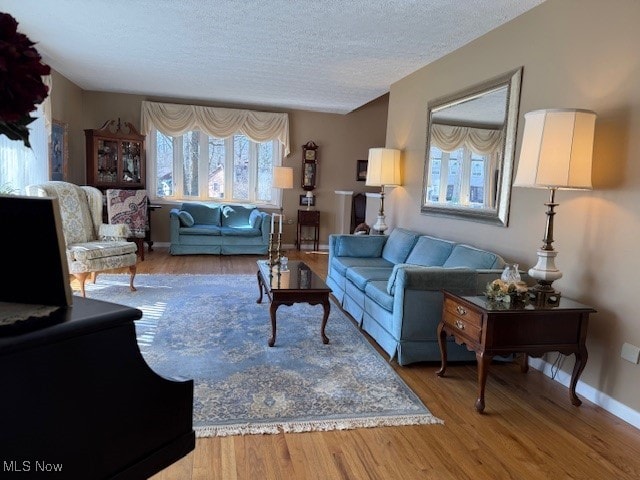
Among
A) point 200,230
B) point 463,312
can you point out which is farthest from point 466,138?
point 200,230

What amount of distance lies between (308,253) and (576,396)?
5.47m

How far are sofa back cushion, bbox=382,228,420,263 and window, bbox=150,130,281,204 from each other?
3.77 metres

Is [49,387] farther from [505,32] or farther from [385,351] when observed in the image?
[505,32]

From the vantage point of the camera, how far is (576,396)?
2543 millimetres

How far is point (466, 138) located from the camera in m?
4.01

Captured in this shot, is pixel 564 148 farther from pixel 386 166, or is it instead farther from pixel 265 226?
pixel 265 226

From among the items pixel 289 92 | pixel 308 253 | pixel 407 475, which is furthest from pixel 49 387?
pixel 308 253

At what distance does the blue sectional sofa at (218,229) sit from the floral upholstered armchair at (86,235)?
76.5 inches

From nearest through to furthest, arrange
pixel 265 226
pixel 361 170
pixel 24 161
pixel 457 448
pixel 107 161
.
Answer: pixel 457 448 < pixel 24 161 < pixel 107 161 < pixel 265 226 < pixel 361 170

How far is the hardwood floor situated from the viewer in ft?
6.07

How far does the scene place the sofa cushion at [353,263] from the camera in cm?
419

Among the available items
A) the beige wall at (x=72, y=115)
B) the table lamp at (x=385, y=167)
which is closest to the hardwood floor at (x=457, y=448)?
the table lamp at (x=385, y=167)

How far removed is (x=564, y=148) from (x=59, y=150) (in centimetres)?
614

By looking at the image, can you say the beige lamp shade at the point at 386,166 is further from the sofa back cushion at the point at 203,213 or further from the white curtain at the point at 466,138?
the sofa back cushion at the point at 203,213
